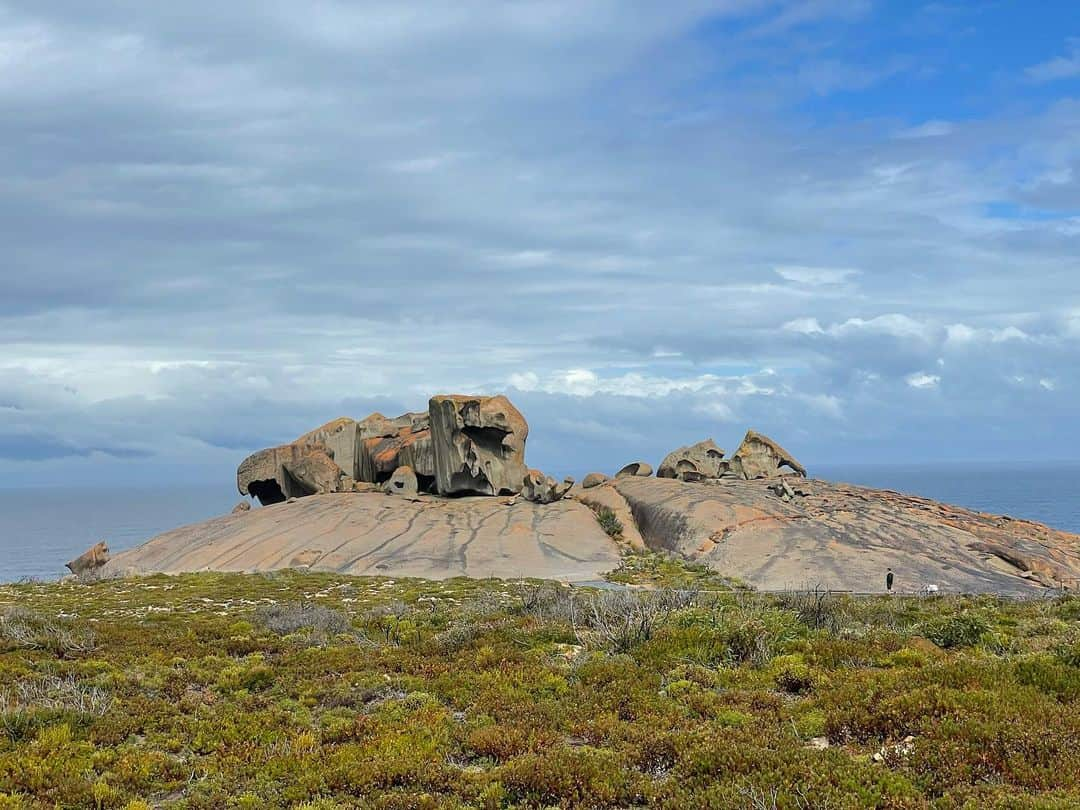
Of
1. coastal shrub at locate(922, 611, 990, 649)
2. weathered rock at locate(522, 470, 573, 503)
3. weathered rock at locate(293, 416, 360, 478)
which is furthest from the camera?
weathered rock at locate(293, 416, 360, 478)

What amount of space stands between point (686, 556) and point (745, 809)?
29.8m

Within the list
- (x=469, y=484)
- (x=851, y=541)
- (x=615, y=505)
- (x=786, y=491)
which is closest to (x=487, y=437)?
(x=469, y=484)

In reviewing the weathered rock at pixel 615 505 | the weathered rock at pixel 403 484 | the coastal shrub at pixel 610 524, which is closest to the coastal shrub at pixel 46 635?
the weathered rock at pixel 615 505

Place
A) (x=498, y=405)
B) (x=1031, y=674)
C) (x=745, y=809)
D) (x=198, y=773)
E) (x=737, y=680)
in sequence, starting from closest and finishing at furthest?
(x=745, y=809) → (x=198, y=773) → (x=1031, y=674) → (x=737, y=680) → (x=498, y=405)

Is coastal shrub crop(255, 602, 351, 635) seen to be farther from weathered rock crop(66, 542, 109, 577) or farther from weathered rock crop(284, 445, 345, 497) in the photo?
weathered rock crop(284, 445, 345, 497)

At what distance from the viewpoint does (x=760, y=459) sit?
5450cm

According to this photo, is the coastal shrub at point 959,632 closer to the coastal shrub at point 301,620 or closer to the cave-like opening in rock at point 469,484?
the coastal shrub at point 301,620

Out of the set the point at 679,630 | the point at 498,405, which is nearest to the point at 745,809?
the point at 679,630

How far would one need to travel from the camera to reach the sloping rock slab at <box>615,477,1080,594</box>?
32406 mm

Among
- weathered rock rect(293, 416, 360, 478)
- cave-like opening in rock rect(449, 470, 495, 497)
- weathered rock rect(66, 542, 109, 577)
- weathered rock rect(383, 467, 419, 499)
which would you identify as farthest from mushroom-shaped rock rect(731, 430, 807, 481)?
weathered rock rect(66, 542, 109, 577)

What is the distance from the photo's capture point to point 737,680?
13.1 meters

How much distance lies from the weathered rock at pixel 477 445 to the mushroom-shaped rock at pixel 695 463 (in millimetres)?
10775

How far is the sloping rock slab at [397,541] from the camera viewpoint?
36.6 meters

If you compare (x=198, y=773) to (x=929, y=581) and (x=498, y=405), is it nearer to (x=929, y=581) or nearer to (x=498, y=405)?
(x=929, y=581)
